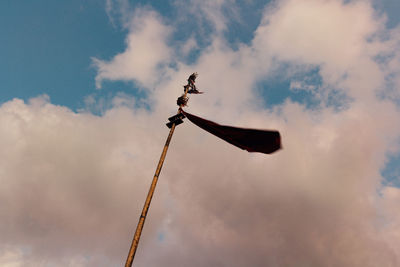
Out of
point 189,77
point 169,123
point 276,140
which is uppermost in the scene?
point 189,77

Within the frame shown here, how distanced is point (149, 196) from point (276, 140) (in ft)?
19.6

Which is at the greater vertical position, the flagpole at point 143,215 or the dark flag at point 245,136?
the dark flag at point 245,136

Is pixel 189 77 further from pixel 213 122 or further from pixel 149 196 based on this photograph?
pixel 149 196

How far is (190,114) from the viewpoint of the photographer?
13148 mm

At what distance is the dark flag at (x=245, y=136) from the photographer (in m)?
11.1

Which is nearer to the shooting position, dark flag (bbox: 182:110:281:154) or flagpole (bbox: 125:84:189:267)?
flagpole (bbox: 125:84:189:267)

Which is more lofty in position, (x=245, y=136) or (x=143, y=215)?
(x=245, y=136)

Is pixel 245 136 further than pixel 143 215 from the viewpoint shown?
Yes

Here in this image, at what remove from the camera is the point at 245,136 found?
39.1 ft

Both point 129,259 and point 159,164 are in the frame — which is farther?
point 159,164

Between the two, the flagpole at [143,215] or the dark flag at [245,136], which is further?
the dark flag at [245,136]

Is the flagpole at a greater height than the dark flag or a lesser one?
lesser

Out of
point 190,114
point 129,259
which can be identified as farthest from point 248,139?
point 129,259

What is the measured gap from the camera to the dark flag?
36.5ft
